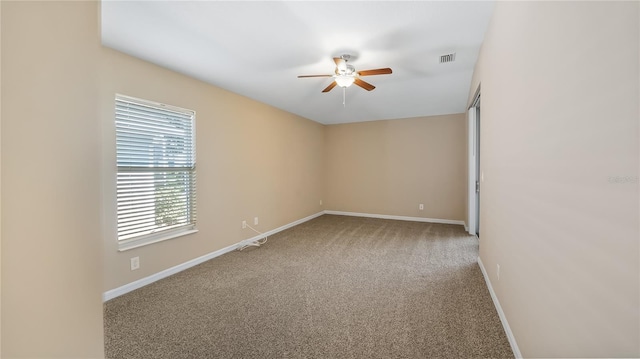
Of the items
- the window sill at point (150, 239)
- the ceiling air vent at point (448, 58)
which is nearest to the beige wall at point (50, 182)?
the window sill at point (150, 239)

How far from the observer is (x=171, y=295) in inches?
97.9

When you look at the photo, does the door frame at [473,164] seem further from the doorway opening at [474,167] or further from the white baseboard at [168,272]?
the white baseboard at [168,272]

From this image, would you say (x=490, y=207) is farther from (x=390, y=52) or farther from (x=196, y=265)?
(x=196, y=265)

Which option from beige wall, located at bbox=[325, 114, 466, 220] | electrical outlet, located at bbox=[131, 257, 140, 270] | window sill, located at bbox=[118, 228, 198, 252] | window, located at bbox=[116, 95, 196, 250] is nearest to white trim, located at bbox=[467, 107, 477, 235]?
beige wall, located at bbox=[325, 114, 466, 220]

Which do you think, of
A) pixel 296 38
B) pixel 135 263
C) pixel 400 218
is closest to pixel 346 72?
pixel 296 38

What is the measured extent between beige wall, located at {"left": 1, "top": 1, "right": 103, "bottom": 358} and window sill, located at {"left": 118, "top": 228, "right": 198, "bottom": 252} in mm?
2353

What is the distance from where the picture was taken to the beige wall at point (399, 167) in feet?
17.8

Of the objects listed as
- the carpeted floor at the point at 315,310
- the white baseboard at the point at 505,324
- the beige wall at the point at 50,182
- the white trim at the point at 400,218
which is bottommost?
the carpeted floor at the point at 315,310

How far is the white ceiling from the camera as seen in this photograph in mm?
1909

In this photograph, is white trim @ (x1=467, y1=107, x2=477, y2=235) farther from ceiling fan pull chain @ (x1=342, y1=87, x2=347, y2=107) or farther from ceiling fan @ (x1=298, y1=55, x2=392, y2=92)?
ceiling fan @ (x1=298, y1=55, x2=392, y2=92)

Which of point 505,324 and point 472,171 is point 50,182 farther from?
point 472,171

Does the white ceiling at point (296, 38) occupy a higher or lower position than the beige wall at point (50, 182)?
higher

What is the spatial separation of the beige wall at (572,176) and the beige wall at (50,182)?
1.40m

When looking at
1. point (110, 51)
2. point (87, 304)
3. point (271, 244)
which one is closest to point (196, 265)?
point (271, 244)
